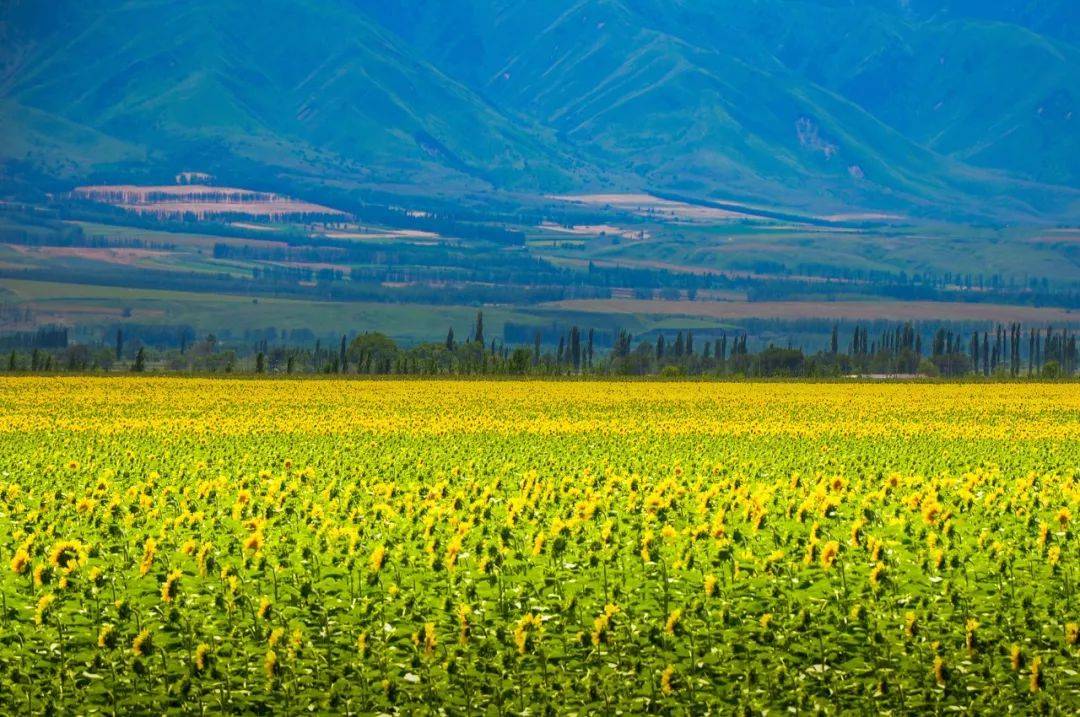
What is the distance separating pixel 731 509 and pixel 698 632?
7.11 metres

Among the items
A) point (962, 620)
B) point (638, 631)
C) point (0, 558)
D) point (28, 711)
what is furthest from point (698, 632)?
point (0, 558)

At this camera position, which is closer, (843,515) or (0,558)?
(0,558)

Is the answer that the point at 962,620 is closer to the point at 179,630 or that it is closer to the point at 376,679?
the point at 376,679

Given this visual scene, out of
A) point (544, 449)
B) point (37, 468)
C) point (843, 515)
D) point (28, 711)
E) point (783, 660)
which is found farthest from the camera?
point (544, 449)

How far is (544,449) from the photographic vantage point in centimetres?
5712

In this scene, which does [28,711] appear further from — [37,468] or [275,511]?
[37,468]

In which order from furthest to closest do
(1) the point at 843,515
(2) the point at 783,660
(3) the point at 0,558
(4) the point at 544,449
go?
(4) the point at 544,449, (1) the point at 843,515, (3) the point at 0,558, (2) the point at 783,660

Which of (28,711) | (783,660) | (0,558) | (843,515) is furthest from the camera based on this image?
(843,515)

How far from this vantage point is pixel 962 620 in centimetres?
2648

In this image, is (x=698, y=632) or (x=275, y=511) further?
(x=275, y=511)

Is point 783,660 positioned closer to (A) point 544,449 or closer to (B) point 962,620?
(B) point 962,620

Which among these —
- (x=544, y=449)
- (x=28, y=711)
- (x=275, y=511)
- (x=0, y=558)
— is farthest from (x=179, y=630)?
(x=544, y=449)

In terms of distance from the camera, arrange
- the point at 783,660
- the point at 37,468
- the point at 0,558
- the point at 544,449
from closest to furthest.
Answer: the point at 783,660
the point at 0,558
the point at 37,468
the point at 544,449

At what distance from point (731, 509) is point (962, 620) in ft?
22.7
